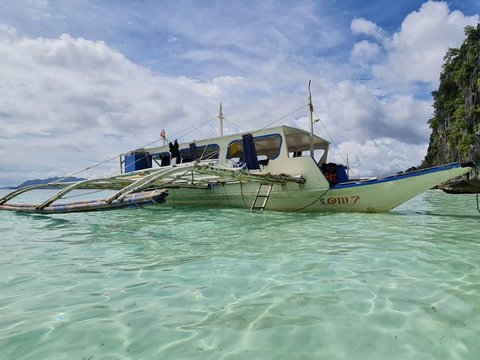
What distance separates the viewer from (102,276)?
4199mm

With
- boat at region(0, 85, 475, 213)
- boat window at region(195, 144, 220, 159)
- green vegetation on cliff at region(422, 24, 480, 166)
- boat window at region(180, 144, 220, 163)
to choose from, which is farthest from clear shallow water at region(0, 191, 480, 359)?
green vegetation on cliff at region(422, 24, 480, 166)

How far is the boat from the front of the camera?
380 inches

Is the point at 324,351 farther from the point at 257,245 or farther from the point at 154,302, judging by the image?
the point at 257,245

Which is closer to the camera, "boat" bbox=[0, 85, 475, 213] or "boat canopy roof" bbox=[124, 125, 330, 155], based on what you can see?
"boat" bbox=[0, 85, 475, 213]

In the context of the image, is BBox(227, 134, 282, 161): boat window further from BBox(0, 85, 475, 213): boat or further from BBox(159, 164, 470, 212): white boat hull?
BBox(159, 164, 470, 212): white boat hull

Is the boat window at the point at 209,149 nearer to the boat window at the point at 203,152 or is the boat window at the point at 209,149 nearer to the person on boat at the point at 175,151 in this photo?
the boat window at the point at 203,152

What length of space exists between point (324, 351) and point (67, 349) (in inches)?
74.4

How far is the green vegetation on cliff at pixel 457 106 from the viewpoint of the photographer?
43.4 m

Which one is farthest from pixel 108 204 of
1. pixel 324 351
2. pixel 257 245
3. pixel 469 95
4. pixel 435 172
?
pixel 469 95

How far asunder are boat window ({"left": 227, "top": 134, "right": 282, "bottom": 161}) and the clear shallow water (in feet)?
22.7

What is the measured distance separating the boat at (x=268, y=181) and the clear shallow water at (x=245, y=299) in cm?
366

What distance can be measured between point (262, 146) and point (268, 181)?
450 cm

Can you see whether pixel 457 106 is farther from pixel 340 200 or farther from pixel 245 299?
pixel 245 299

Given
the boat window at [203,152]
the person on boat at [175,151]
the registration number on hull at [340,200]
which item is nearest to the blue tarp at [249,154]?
the boat window at [203,152]
